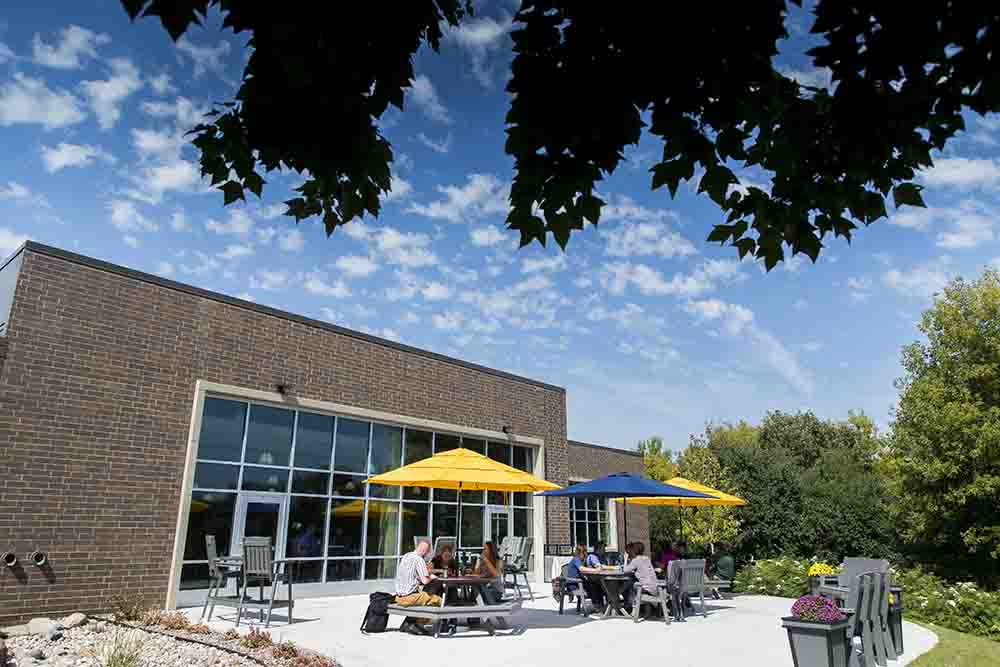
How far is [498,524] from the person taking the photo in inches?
703

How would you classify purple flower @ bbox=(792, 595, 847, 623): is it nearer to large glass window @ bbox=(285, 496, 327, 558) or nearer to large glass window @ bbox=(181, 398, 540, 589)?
large glass window @ bbox=(181, 398, 540, 589)

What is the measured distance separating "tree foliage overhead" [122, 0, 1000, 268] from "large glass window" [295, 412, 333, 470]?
408 inches

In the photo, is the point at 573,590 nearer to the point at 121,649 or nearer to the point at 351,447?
the point at 351,447

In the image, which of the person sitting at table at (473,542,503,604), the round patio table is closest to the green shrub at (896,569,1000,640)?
the round patio table

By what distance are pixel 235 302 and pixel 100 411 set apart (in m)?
3.05

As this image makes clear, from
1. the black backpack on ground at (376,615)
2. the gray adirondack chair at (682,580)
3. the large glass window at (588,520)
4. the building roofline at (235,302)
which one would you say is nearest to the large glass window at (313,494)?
the building roofline at (235,302)

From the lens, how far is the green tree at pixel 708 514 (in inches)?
916

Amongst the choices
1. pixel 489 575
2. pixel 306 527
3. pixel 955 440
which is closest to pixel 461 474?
pixel 489 575

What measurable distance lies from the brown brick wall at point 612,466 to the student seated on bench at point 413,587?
13.3m

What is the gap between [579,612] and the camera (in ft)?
38.6

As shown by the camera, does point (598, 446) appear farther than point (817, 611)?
Yes

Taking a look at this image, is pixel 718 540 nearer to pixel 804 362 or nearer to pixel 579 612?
pixel 804 362

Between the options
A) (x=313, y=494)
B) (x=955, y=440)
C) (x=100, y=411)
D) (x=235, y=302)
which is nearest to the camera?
(x=100, y=411)

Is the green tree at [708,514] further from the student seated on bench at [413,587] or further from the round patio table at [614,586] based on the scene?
the student seated on bench at [413,587]
